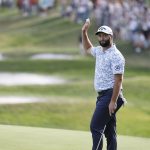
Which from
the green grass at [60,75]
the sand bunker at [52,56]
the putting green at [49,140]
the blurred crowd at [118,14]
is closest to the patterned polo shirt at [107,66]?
the putting green at [49,140]

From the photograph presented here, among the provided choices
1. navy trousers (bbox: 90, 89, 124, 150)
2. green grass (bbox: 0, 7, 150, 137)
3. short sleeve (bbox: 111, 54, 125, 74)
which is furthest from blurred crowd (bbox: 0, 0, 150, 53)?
short sleeve (bbox: 111, 54, 125, 74)

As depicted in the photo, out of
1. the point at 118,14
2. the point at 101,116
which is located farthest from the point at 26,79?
the point at 101,116

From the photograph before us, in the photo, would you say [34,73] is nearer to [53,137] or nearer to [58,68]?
[58,68]

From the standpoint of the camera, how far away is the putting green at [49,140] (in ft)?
33.5

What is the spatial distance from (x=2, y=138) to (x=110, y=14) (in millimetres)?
26410

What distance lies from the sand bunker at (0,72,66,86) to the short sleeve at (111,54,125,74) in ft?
51.2

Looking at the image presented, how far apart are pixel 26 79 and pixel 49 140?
49.2 feet

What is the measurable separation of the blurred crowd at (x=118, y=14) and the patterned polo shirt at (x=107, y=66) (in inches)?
914

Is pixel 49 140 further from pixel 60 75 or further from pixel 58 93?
pixel 60 75

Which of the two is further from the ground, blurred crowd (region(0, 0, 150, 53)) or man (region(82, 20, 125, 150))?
man (region(82, 20, 125, 150))

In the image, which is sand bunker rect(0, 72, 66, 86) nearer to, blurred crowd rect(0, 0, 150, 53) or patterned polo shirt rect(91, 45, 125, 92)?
blurred crowd rect(0, 0, 150, 53)

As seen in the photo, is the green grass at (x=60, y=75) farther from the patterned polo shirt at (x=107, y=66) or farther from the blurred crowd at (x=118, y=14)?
the patterned polo shirt at (x=107, y=66)

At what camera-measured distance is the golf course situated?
1124 cm

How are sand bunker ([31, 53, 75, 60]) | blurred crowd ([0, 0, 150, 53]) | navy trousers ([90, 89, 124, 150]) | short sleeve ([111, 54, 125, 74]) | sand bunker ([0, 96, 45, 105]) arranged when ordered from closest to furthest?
short sleeve ([111, 54, 125, 74]), navy trousers ([90, 89, 124, 150]), sand bunker ([0, 96, 45, 105]), sand bunker ([31, 53, 75, 60]), blurred crowd ([0, 0, 150, 53])
